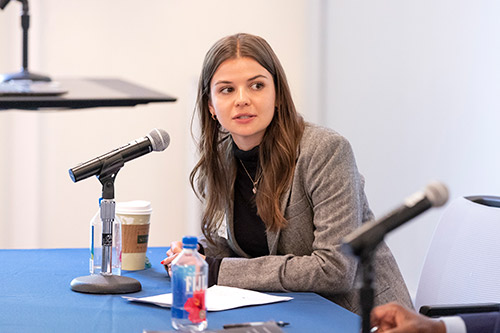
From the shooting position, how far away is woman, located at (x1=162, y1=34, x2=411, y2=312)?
1792 mm

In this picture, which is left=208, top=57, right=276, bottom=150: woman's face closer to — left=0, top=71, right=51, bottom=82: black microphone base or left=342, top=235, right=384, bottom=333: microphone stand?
left=0, top=71, right=51, bottom=82: black microphone base

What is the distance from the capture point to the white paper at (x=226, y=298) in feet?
5.15

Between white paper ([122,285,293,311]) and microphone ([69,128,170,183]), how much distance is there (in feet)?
1.11

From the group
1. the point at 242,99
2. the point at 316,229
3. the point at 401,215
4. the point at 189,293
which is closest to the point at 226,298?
the point at 189,293

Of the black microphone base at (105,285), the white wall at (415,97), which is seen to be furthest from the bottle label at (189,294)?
the white wall at (415,97)

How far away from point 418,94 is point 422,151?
1.03 feet

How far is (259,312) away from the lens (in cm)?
154

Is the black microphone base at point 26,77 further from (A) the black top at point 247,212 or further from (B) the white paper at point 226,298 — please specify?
(A) the black top at point 247,212

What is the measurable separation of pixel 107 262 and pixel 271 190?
0.49 m

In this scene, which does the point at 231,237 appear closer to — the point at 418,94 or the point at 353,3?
the point at 418,94

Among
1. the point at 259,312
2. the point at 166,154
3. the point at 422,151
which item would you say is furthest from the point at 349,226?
the point at 166,154

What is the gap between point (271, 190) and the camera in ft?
6.36

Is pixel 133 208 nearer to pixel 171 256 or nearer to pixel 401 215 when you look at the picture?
pixel 171 256

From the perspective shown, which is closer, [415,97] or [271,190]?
[271,190]
